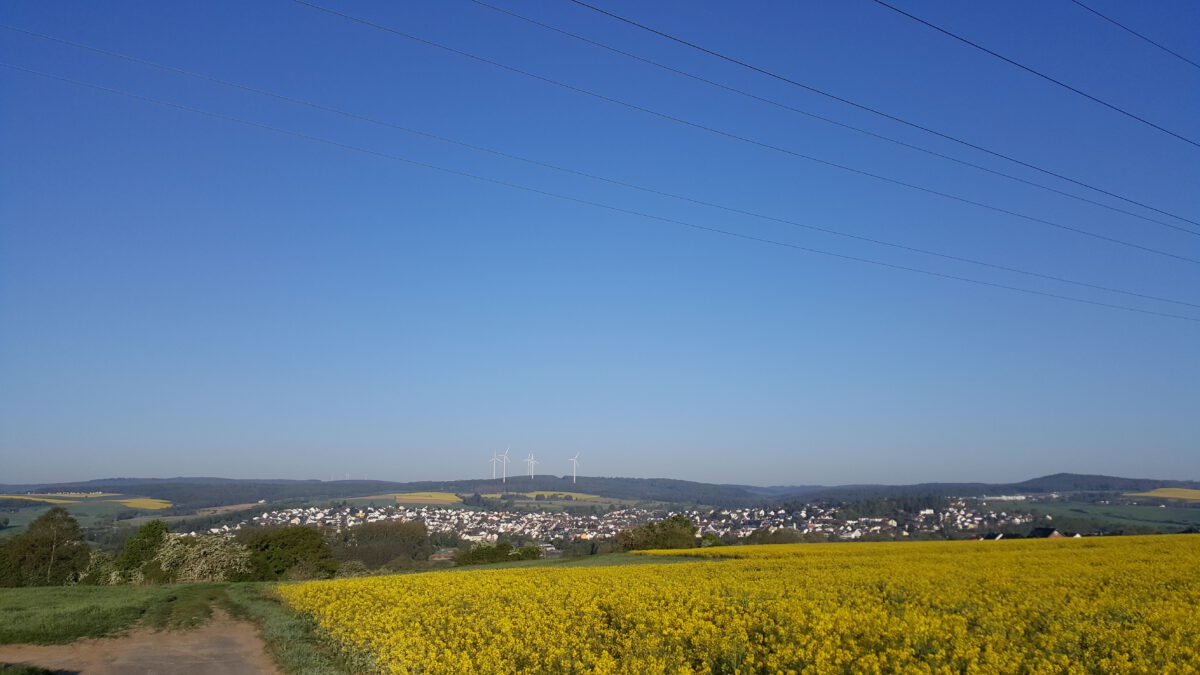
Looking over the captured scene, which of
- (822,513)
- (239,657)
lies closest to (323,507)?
(822,513)

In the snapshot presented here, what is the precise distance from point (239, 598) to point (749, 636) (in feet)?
65.0

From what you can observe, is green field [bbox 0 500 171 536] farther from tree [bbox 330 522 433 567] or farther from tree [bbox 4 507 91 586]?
tree [bbox 4 507 91 586]

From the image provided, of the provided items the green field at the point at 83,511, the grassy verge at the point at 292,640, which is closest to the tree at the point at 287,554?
the grassy verge at the point at 292,640

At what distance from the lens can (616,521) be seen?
175 meters

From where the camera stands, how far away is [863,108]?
51.7 ft

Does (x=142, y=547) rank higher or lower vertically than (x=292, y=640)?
lower

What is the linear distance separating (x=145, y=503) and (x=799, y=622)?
19479 cm

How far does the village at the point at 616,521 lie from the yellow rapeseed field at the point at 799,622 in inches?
2827

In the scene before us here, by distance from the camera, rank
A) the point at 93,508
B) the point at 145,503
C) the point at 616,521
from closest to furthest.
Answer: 1. the point at 93,508
2. the point at 145,503
3. the point at 616,521

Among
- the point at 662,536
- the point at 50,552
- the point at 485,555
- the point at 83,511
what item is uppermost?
the point at 50,552

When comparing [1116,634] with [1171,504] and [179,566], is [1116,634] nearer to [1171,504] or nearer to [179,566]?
[179,566]

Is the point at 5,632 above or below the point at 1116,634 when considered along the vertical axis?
below

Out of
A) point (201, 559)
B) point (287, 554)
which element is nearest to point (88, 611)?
point (201, 559)

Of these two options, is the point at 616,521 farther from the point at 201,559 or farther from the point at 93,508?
the point at 201,559
